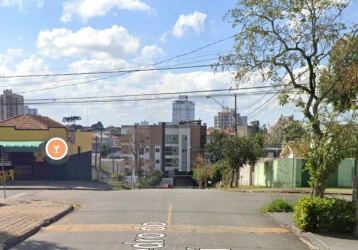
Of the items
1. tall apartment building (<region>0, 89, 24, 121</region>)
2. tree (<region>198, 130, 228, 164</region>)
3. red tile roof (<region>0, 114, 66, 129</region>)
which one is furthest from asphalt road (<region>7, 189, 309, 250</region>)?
tree (<region>198, 130, 228, 164</region>)

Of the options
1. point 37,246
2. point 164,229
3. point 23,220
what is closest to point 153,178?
point 23,220

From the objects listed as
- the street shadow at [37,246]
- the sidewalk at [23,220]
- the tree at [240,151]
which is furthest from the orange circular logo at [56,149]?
the street shadow at [37,246]

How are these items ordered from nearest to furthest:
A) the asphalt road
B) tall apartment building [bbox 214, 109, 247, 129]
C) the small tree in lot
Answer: the asphalt road, the small tree in lot, tall apartment building [bbox 214, 109, 247, 129]

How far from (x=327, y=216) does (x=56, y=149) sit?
24.1 m

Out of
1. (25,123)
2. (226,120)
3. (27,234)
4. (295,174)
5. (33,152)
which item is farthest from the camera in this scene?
(226,120)

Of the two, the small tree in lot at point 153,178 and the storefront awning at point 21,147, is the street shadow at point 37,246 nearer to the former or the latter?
the storefront awning at point 21,147

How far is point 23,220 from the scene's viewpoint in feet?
37.4

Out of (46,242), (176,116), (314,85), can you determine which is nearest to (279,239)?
(314,85)

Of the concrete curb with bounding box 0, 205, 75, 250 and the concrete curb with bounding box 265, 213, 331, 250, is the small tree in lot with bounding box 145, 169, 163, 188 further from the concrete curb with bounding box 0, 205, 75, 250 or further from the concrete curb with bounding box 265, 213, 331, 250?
the concrete curb with bounding box 265, 213, 331, 250

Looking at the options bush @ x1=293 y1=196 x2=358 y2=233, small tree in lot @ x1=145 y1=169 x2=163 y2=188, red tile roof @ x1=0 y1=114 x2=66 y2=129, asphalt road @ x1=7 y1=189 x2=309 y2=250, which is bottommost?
small tree in lot @ x1=145 y1=169 x2=163 y2=188

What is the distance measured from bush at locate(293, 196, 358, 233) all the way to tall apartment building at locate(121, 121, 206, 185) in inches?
2248

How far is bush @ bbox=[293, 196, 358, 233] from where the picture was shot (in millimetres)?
9695

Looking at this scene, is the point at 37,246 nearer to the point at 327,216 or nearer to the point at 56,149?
the point at 327,216

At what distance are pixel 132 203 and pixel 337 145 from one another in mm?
8735
